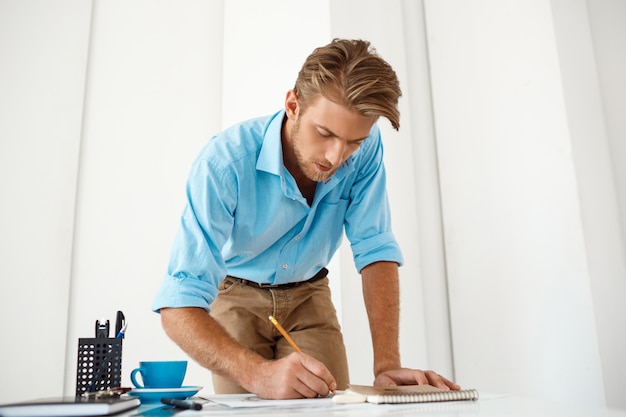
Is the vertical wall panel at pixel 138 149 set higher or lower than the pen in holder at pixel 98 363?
higher

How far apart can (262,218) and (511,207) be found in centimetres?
87

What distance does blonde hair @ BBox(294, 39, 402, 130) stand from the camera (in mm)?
1255

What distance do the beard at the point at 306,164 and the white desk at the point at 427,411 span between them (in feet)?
2.10

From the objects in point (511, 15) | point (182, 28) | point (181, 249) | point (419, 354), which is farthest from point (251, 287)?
point (182, 28)

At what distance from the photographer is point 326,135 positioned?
4.26 feet

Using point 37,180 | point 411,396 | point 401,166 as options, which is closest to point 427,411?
point 411,396

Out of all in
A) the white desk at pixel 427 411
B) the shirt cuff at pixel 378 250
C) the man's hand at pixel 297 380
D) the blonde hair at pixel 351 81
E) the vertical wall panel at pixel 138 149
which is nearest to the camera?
the white desk at pixel 427 411

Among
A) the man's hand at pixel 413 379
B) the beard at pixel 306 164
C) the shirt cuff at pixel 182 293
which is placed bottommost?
the man's hand at pixel 413 379

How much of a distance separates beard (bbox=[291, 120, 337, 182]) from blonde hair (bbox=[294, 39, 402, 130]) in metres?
0.07

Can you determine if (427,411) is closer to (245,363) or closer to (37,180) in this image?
(245,363)

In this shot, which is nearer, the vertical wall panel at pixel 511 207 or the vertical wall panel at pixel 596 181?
the vertical wall panel at pixel 596 181

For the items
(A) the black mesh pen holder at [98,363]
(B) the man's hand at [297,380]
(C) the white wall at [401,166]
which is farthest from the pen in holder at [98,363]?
(C) the white wall at [401,166]

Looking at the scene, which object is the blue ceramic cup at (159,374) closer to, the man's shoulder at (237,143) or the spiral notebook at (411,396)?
the spiral notebook at (411,396)

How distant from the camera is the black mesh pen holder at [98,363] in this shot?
102 centimetres
